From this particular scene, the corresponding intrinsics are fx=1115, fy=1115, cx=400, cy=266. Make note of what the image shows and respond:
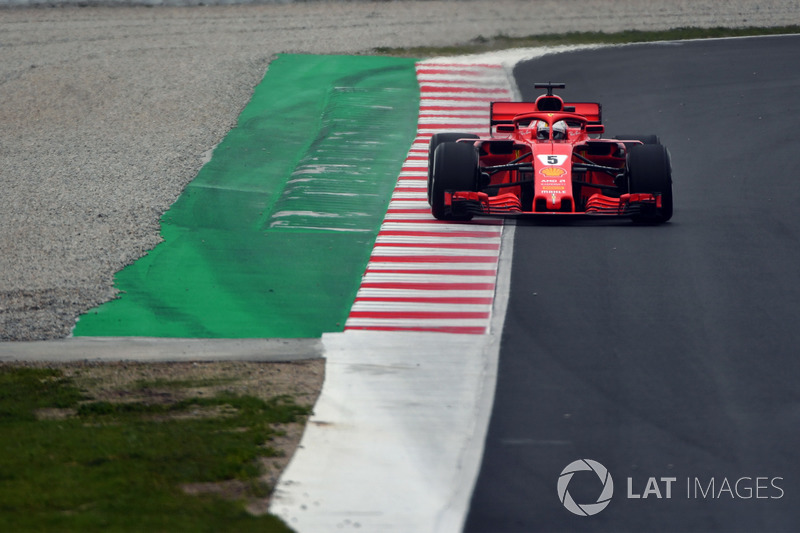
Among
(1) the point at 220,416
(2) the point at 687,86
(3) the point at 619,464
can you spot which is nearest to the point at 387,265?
(1) the point at 220,416

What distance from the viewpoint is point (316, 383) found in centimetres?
996

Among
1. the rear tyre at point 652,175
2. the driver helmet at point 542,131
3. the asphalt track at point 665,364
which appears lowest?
the asphalt track at point 665,364

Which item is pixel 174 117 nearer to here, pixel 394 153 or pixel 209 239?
pixel 394 153

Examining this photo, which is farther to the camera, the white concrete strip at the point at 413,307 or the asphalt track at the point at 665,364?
the white concrete strip at the point at 413,307

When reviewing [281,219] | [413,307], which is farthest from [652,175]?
[281,219]

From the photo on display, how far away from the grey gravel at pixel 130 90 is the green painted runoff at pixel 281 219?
48cm

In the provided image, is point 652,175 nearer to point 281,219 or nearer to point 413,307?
point 413,307

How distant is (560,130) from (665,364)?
20.1 ft

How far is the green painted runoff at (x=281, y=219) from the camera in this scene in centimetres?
1209

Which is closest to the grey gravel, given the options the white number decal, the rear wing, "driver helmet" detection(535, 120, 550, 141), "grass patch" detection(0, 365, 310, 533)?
"grass patch" detection(0, 365, 310, 533)

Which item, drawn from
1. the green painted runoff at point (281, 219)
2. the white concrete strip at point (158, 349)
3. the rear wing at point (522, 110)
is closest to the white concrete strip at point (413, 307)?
the green painted runoff at point (281, 219)

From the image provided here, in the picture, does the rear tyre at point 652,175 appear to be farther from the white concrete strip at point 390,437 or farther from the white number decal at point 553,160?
the white concrete strip at point 390,437

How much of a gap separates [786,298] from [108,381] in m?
7.07

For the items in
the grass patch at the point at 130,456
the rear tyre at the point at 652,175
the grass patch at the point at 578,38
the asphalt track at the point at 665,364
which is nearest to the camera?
the grass patch at the point at 130,456
